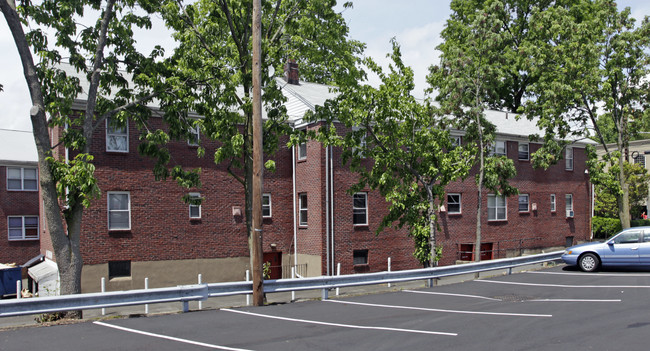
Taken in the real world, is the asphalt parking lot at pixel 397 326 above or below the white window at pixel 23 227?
below

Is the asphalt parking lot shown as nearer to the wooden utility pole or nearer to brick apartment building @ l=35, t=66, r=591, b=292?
the wooden utility pole

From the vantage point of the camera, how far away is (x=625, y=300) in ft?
45.7

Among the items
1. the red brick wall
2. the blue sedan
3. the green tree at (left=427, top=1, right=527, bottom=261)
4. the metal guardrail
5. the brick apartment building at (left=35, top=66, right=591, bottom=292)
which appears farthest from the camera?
the red brick wall

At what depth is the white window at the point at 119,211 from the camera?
916 inches

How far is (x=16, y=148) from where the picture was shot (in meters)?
35.1

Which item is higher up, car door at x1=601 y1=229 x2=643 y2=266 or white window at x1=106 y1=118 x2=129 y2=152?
white window at x1=106 y1=118 x2=129 y2=152

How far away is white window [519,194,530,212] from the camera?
3372cm

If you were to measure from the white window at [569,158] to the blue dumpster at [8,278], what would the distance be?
107ft

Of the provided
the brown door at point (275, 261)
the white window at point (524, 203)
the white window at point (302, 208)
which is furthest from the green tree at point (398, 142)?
the white window at point (524, 203)

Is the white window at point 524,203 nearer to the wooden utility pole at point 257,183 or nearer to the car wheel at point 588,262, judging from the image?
the car wheel at point 588,262

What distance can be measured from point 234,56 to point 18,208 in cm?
2238

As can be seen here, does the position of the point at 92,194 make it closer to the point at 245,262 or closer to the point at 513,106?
the point at 245,262

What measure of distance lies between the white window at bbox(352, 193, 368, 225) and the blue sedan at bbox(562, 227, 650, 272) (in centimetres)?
950

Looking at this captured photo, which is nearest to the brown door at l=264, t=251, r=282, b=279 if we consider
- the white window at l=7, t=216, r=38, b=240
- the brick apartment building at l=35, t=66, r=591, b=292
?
the brick apartment building at l=35, t=66, r=591, b=292
